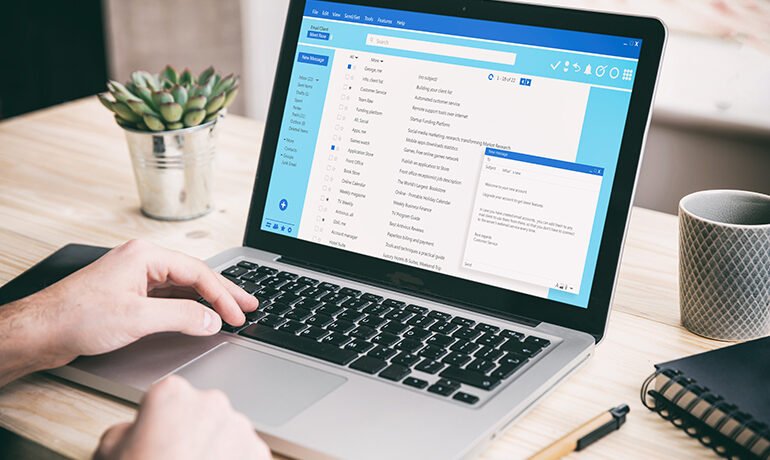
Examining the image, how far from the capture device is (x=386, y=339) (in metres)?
0.87

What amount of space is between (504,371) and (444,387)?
2.6 inches

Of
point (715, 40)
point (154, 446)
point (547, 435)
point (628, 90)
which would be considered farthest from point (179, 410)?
point (715, 40)

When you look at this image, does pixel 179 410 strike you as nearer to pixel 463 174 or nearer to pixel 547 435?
pixel 547 435

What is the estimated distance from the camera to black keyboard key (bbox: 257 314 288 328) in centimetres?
90

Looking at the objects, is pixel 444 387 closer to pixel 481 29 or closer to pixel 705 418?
pixel 705 418

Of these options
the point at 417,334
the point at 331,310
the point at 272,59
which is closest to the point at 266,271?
the point at 331,310

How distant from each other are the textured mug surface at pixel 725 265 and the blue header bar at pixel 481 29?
0.20m

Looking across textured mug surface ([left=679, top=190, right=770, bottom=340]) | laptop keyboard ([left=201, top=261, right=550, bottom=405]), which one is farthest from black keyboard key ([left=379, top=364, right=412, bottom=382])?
textured mug surface ([left=679, top=190, right=770, bottom=340])

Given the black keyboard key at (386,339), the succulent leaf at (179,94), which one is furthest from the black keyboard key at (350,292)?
the succulent leaf at (179,94)

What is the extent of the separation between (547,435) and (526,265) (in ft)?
0.70

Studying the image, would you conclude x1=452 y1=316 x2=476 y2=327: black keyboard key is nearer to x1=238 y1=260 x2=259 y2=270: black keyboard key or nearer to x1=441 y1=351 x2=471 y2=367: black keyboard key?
x1=441 y1=351 x2=471 y2=367: black keyboard key

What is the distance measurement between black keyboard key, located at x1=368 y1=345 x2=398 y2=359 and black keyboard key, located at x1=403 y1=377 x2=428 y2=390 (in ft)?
0.15

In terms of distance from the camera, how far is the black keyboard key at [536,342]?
859 mm

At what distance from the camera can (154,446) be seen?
2.07ft
